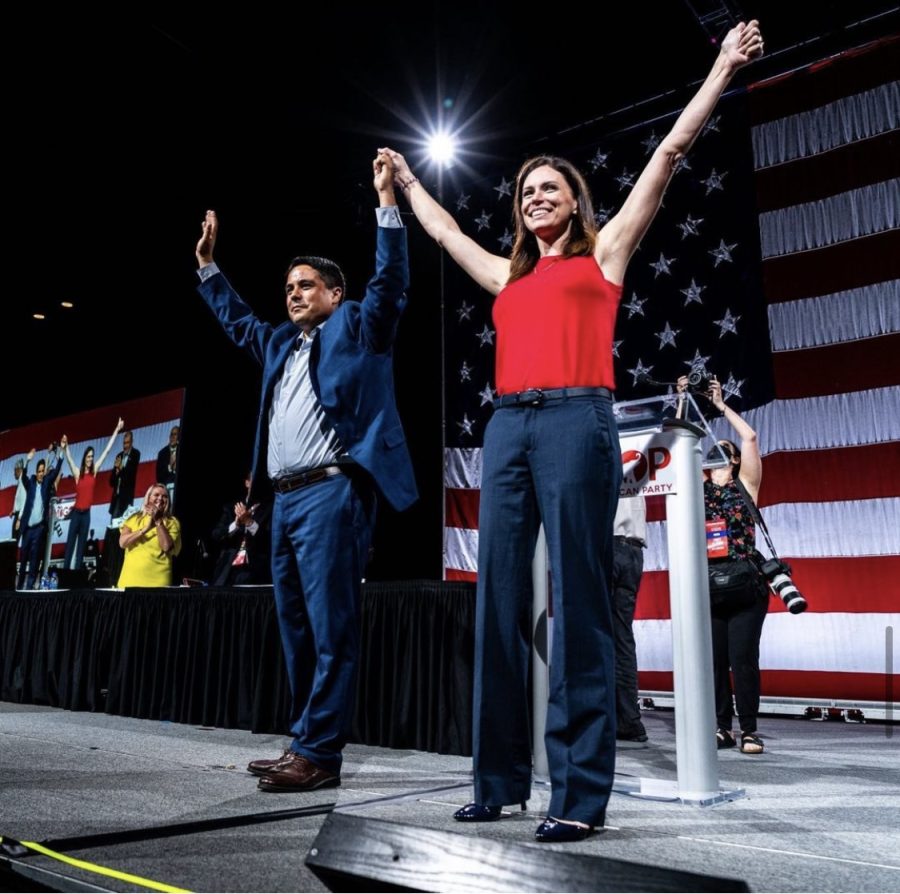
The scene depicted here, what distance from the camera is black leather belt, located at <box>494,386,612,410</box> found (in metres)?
1.67

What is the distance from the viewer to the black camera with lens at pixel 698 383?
10.2ft

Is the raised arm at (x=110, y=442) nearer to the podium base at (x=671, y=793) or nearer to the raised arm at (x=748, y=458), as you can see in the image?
the raised arm at (x=748, y=458)

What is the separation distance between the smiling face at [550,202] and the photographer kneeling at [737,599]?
1.78 meters

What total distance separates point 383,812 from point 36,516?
346 inches

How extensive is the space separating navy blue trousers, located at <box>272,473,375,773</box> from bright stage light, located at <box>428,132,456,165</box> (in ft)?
17.0

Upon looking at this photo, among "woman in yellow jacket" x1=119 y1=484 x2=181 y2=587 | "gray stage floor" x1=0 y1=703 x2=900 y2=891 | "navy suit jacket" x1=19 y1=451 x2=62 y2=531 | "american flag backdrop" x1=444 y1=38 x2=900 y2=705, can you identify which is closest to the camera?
"gray stage floor" x1=0 y1=703 x2=900 y2=891

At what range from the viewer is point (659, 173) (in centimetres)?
180

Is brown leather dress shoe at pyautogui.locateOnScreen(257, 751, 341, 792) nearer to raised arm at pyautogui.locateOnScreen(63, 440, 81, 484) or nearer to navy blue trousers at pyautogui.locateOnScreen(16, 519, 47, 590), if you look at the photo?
raised arm at pyautogui.locateOnScreen(63, 440, 81, 484)

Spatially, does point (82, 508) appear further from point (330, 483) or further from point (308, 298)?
point (330, 483)

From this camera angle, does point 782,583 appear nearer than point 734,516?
Yes

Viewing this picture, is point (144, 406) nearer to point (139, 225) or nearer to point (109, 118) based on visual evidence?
point (139, 225)

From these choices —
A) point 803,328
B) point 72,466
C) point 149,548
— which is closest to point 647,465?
point 803,328

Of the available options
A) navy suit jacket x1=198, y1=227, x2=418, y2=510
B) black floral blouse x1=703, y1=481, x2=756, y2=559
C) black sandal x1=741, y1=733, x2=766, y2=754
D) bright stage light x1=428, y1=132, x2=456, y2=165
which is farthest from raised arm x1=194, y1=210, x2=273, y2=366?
bright stage light x1=428, y1=132, x2=456, y2=165

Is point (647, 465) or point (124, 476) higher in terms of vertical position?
point (124, 476)
